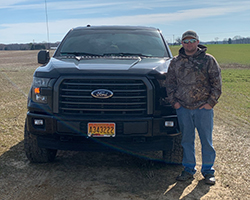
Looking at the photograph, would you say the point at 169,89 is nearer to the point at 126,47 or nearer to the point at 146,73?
the point at 146,73

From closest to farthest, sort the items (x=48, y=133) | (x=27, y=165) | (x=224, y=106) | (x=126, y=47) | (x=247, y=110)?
(x=48, y=133) → (x=27, y=165) → (x=126, y=47) → (x=247, y=110) → (x=224, y=106)

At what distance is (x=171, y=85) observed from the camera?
423 centimetres

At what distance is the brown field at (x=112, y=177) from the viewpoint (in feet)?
13.0

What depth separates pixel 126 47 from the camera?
5.61 meters

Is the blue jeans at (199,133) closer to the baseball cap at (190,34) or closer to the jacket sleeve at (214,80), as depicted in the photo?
the jacket sleeve at (214,80)

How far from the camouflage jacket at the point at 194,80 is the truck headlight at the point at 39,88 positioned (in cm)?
147

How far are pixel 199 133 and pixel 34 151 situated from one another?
7.22ft

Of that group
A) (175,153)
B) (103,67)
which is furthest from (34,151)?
(175,153)

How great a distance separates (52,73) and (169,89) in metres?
1.42

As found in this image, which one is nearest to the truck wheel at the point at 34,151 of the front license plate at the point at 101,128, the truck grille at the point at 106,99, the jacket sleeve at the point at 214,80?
the truck grille at the point at 106,99

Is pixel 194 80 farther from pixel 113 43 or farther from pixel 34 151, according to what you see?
pixel 34 151

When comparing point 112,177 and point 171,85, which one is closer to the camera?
point 171,85

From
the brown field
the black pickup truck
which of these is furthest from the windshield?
the brown field

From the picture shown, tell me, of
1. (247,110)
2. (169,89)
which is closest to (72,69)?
(169,89)
